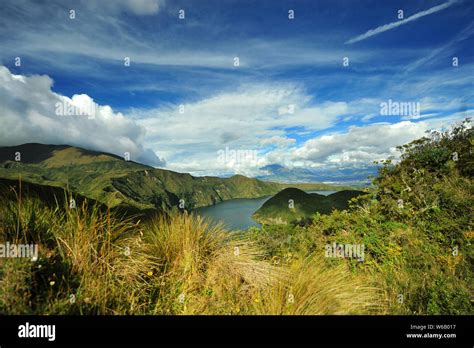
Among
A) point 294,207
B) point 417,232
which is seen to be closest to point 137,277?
point 417,232

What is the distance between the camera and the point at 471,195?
18.7ft

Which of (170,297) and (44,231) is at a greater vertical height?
(44,231)

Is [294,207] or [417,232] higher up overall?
[417,232]

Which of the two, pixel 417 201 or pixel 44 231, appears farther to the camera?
pixel 417 201

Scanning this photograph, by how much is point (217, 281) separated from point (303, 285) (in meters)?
1.15

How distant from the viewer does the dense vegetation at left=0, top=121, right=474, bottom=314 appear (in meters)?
2.60

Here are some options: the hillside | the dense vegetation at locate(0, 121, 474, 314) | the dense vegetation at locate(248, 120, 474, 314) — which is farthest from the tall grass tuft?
the hillside

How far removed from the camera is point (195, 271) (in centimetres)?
353

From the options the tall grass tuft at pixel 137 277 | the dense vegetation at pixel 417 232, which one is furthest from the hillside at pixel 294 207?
the tall grass tuft at pixel 137 277

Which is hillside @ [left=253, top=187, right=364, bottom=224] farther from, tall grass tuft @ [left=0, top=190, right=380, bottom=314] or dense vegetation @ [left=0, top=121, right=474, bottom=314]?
tall grass tuft @ [left=0, top=190, right=380, bottom=314]

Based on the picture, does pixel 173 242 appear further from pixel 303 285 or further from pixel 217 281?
pixel 303 285

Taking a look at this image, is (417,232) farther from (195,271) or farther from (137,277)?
(137,277)

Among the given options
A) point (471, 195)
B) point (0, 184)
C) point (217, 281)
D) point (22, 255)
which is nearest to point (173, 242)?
point (217, 281)

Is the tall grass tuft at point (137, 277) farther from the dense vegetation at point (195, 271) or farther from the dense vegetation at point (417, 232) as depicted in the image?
the dense vegetation at point (417, 232)
